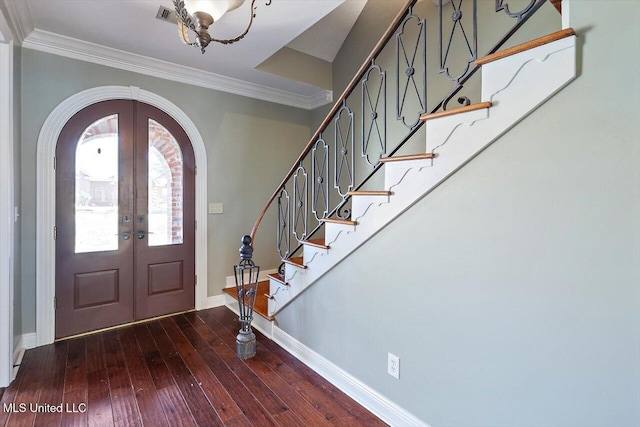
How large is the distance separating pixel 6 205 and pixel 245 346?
1.96 meters

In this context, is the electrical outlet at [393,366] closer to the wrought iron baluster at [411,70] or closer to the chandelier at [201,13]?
the wrought iron baluster at [411,70]

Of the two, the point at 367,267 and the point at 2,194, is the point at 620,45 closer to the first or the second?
the point at 367,267

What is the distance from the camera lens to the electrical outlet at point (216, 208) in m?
3.62

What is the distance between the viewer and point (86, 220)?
294 cm

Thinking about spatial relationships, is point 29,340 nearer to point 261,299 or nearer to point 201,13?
point 261,299

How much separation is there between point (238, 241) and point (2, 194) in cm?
215

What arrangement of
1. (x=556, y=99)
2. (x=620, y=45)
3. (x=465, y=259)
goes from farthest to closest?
(x=465, y=259) → (x=556, y=99) → (x=620, y=45)

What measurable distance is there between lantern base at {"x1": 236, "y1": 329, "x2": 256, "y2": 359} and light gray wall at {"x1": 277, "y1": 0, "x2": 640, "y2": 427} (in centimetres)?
125

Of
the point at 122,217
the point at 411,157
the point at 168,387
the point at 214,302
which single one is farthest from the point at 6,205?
the point at 411,157

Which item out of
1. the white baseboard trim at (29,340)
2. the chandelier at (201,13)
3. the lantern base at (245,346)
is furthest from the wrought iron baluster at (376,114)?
the white baseboard trim at (29,340)

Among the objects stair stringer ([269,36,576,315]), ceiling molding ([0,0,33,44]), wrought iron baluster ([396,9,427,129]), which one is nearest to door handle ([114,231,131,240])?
ceiling molding ([0,0,33,44])

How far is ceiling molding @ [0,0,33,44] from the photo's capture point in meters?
2.16

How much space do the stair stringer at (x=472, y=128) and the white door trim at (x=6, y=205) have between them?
2246 mm

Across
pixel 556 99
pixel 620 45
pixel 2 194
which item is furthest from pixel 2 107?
pixel 620 45
